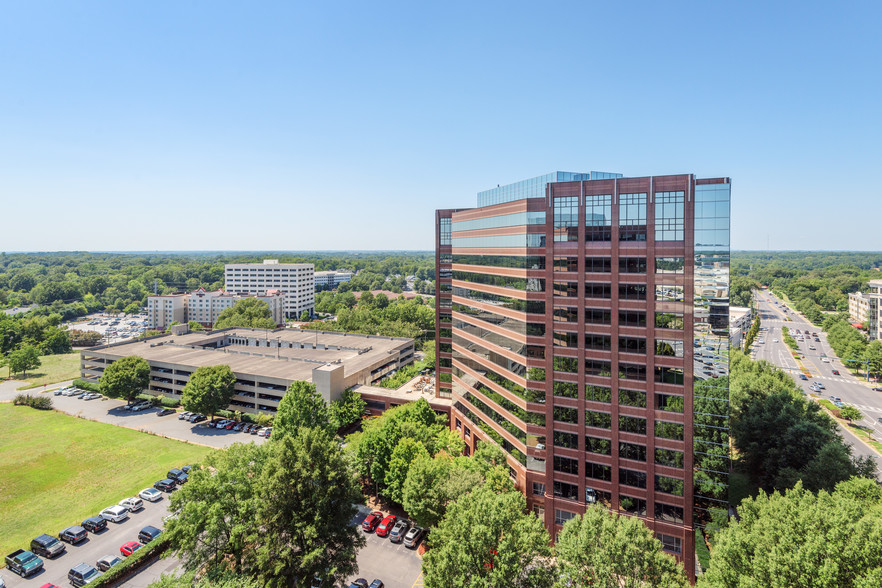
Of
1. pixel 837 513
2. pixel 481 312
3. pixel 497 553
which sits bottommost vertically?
pixel 497 553

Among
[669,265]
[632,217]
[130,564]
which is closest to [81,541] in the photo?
[130,564]

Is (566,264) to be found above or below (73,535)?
above

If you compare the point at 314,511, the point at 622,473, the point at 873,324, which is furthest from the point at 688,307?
the point at 873,324

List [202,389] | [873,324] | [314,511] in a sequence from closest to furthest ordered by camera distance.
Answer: [314,511]
[202,389]
[873,324]

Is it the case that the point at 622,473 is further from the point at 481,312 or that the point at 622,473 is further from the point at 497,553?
the point at 481,312

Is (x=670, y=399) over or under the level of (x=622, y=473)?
over

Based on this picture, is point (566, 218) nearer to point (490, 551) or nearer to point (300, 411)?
point (490, 551)

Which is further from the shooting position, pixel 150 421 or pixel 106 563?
pixel 150 421

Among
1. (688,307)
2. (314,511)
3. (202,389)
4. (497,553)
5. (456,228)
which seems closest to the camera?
(497,553)
